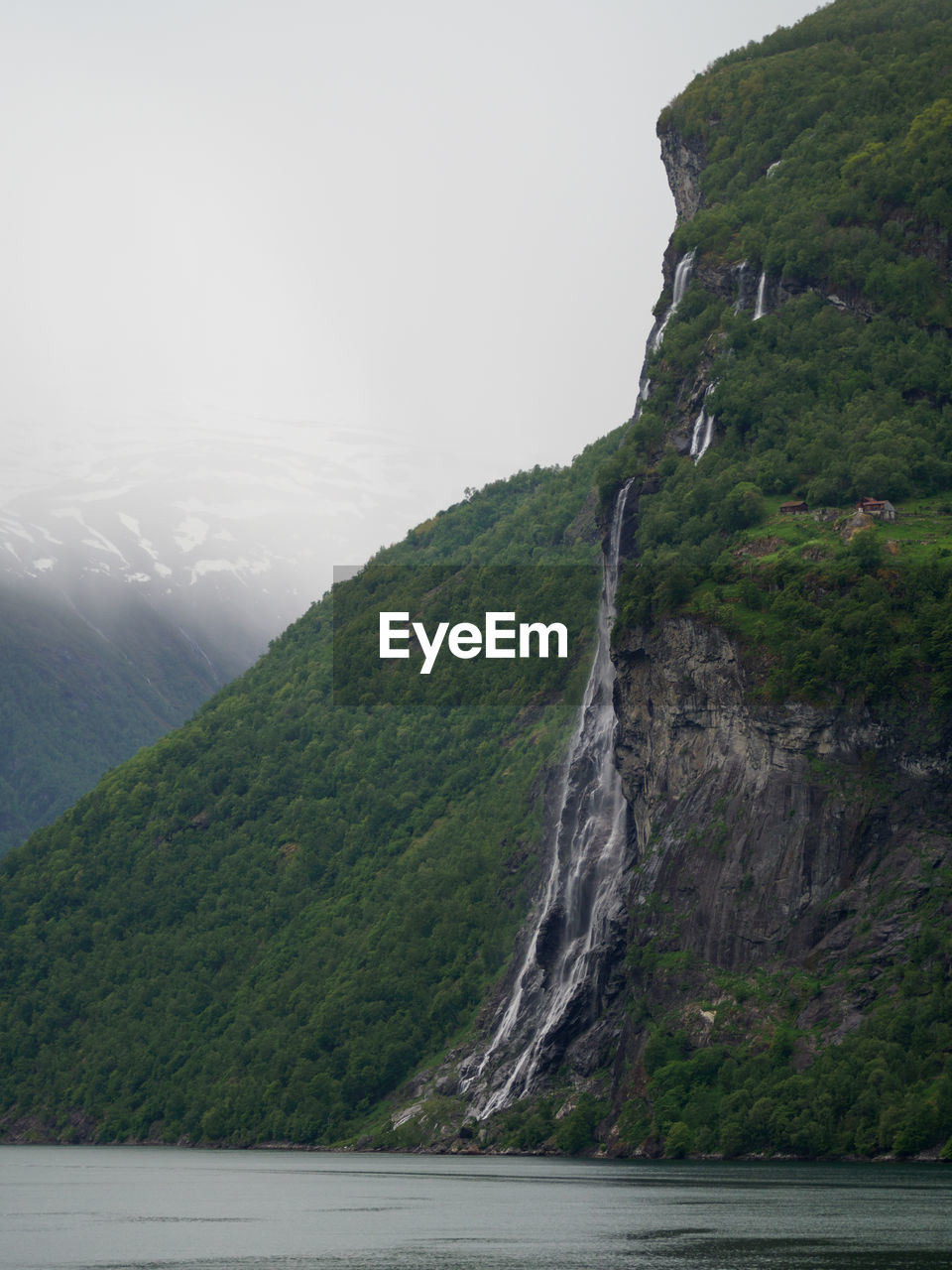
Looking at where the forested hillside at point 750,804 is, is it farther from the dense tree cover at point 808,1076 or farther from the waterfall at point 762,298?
the waterfall at point 762,298

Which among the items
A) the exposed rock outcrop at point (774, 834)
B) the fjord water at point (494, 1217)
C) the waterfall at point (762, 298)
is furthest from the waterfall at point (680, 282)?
the fjord water at point (494, 1217)

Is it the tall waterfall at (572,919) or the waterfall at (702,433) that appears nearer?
the tall waterfall at (572,919)

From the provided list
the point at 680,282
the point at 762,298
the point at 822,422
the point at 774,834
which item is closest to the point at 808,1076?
the point at 774,834

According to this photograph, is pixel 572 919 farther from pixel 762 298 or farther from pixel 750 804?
pixel 762 298

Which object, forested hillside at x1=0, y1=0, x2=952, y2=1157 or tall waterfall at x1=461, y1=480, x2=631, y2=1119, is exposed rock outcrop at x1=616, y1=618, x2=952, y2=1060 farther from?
tall waterfall at x1=461, y1=480, x2=631, y2=1119

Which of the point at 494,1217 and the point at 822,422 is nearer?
the point at 494,1217

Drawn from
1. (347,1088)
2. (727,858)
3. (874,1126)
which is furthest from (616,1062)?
(347,1088)

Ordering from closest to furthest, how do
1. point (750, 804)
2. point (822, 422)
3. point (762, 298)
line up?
point (750, 804)
point (822, 422)
point (762, 298)
